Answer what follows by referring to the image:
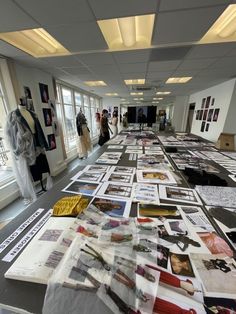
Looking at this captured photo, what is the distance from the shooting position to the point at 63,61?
263 cm

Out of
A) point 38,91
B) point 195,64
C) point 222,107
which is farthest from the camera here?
point 222,107

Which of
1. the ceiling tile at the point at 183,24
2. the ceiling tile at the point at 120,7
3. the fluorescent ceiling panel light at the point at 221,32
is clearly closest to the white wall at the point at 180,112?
the fluorescent ceiling panel light at the point at 221,32

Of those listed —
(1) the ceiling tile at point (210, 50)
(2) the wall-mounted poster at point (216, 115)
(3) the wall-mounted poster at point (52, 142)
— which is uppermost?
(1) the ceiling tile at point (210, 50)

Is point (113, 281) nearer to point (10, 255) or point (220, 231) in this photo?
point (10, 255)

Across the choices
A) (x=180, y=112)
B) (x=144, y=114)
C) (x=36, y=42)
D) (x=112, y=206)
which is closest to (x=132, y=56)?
(x=36, y=42)

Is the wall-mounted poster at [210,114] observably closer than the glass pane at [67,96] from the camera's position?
No

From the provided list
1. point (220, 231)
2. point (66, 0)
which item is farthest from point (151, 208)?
point (66, 0)

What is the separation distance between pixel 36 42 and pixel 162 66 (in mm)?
2212

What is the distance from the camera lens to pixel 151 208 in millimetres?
867

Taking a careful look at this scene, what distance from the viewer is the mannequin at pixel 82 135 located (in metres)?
4.35

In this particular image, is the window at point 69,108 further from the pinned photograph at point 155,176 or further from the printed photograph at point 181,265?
the printed photograph at point 181,265

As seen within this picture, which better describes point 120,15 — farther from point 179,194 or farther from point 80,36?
point 179,194

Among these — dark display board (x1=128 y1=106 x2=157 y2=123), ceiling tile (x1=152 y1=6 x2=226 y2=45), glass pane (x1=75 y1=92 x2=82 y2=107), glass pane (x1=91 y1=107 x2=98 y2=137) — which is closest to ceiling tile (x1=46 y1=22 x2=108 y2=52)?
ceiling tile (x1=152 y1=6 x2=226 y2=45)

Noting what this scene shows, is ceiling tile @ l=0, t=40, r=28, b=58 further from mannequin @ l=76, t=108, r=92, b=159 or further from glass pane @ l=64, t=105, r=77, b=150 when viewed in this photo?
glass pane @ l=64, t=105, r=77, b=150
